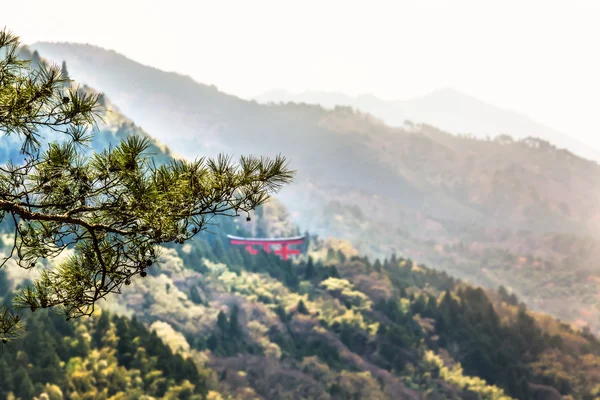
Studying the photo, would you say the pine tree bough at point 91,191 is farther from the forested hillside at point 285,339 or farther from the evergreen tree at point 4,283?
the evergreen tree at point 4,283

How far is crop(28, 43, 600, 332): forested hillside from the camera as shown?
10856 cm

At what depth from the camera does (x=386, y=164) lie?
128625 mm

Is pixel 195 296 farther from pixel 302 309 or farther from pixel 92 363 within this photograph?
pixel 92 363

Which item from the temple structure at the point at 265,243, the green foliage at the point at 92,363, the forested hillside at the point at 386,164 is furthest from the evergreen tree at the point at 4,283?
the forested hillside at the point at 386,164

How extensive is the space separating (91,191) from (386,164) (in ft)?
411

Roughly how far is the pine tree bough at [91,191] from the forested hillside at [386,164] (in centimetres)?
9463

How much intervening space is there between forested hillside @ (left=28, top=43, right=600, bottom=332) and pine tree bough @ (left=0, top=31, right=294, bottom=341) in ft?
310

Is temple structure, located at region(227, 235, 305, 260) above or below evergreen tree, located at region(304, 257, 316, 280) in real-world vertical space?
above

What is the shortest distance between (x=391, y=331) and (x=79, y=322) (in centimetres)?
1893

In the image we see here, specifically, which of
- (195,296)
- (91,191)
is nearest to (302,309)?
(195,296)

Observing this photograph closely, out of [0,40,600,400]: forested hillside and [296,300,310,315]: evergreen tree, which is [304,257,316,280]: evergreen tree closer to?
[0,40,600,400]: forested hillside

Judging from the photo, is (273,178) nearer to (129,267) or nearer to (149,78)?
(129,267)

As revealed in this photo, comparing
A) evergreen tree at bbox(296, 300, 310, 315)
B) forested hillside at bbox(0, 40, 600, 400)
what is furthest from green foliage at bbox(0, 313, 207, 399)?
evergreen tree at bbox(296, 300, 310, 315)

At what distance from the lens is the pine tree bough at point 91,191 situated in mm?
4594
